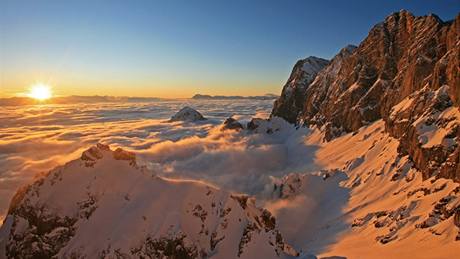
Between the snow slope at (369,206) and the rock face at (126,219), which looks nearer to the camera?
the rock face at (126,219)

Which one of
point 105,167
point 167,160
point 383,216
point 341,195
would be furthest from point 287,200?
point 167,160

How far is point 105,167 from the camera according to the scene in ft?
164

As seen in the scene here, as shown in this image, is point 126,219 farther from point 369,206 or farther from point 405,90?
point 405,90

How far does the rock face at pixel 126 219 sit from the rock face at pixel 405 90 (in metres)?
35.8

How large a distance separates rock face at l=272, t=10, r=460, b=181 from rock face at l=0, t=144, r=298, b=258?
35.8 m

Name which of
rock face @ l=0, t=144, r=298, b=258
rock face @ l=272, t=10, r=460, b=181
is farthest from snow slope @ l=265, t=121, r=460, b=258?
rock face @ l=0, t=144, r=298, b=258

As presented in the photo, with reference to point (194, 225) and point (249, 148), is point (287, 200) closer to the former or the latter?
point (194, 225)

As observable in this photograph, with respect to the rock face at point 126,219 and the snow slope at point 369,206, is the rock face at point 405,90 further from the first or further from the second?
the rock face at point 126,219

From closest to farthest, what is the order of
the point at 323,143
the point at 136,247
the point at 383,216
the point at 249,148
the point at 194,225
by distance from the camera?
the point at 136,247, the point at 194,225, the point at 383,216, the point at 323,143, the point at 249,148

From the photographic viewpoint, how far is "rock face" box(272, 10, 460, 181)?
69.6 meters

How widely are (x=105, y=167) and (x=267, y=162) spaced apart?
92.2 m

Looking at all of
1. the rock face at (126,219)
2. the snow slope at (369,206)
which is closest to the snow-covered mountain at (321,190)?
the rock face at (126,219)

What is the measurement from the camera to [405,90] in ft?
318

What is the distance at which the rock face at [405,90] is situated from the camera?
69.6 m
